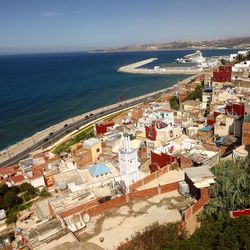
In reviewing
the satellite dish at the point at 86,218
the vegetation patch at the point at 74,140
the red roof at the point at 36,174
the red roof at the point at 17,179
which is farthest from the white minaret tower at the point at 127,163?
the vegetation patch at the point at 74,140

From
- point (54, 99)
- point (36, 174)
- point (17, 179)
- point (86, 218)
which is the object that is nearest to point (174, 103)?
point (36, 174)

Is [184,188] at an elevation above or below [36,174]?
above

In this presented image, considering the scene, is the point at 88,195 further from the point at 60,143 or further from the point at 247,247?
the point at 60,143

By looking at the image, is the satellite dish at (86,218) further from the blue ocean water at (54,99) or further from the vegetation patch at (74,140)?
the blue ocean water at (54,99)

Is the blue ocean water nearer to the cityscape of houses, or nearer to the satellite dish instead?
the cityscape of houses

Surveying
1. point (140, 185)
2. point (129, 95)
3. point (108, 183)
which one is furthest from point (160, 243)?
point (129, 95)

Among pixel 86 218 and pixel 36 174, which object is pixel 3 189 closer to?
pixel 36 174

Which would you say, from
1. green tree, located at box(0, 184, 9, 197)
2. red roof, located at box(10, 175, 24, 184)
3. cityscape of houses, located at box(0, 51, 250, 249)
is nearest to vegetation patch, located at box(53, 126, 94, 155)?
cityscape of houses, located at box(0, 51, 250, 249)
